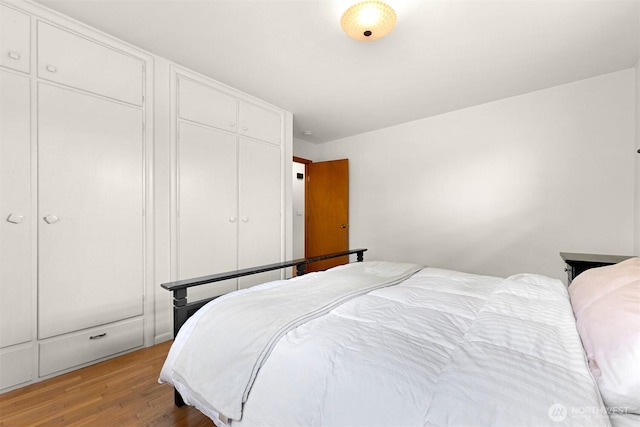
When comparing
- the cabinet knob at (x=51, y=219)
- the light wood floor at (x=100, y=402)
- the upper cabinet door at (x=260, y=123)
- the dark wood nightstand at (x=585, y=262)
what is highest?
the upper cabinet door at (x=260, y=123)

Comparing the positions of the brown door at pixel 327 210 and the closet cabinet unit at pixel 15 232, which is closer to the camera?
the closet cabinet unit at pixel 15 232

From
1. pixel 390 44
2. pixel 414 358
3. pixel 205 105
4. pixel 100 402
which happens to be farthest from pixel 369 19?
pixel 100 402

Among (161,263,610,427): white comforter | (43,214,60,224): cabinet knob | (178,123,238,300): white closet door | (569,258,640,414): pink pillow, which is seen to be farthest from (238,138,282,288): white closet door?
(569,258,640,414): pink pillow

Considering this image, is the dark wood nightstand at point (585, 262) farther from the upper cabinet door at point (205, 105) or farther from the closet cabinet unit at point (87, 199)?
the closet cabinet unit at point (87, 199)

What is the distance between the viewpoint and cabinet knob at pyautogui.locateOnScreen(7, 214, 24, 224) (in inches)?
67.1

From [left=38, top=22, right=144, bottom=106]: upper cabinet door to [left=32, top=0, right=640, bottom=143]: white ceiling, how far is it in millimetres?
156

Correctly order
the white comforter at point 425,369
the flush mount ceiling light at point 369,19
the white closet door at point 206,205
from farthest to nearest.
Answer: the white closet door at point 206,205, the flush mount ceiling light at point 369,19, the white comforter at point 425,369

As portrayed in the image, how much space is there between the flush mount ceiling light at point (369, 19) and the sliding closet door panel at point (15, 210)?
2.13m

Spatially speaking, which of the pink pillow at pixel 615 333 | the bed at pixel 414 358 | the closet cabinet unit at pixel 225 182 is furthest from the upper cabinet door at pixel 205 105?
the pink pillow at pixel 615 333

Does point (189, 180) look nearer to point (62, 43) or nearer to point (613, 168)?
point (62, 43)

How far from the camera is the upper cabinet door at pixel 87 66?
186 centimetres

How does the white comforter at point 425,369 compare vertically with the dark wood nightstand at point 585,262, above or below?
below

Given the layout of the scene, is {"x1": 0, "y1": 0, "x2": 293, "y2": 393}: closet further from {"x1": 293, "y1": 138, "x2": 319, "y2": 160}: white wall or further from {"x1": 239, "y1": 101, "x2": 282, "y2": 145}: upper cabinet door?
{"x1": 293, "y1": 138, "x2": 319, "y2": 160}: white wall

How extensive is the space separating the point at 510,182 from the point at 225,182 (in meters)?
3.20
